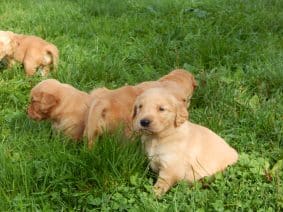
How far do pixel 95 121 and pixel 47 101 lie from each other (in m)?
0.73

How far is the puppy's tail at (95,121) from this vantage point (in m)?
4.81

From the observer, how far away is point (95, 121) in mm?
4832

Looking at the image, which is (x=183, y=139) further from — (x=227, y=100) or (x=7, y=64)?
(x=7, y=64)

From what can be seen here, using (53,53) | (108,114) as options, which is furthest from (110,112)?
(53,53)

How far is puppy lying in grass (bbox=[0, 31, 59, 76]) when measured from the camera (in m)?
7.27

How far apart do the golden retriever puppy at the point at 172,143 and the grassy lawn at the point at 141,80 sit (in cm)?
11

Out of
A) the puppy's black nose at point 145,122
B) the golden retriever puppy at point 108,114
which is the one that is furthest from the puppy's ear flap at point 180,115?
the golden retriever puppy at point 108,114

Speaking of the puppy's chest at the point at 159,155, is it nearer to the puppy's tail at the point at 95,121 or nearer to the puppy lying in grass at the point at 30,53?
the puppy's tail at the point at 95,121

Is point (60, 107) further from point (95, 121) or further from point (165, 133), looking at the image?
point (165, 133)

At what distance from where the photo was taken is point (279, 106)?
5.70 m

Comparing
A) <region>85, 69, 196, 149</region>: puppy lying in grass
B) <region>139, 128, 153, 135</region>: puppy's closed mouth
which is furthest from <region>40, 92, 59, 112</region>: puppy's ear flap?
<region>139, 128, 153, 135</region>: puppy's closed mouth

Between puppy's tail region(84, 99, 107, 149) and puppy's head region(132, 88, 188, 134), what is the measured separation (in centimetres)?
49

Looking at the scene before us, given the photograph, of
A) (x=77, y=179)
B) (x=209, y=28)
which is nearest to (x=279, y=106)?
(x=77, y=179)

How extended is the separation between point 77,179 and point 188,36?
4343 millimetres
